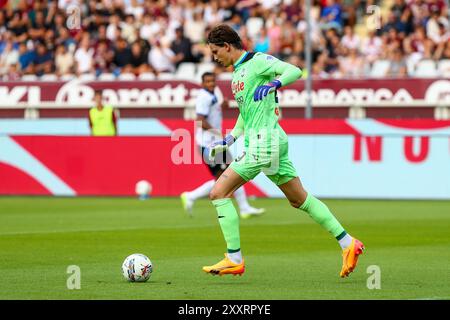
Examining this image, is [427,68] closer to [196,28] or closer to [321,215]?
[196,28]

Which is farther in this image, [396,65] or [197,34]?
[197,34]

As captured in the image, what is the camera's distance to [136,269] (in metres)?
10.7

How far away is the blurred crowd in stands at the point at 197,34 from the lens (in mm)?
27312

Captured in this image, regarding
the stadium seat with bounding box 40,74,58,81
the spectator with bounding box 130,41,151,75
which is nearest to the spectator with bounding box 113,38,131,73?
the spectator with bounding box 130,41,151,75

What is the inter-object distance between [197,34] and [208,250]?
16.9 m

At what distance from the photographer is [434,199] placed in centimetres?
2258

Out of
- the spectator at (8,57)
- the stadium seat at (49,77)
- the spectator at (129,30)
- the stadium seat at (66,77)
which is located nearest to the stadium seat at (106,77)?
the stadium seat at (66,77)

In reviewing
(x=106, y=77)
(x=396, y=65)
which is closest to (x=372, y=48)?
(x=396, y=65)

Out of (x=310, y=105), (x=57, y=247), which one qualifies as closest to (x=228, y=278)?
(x=57, y=247)

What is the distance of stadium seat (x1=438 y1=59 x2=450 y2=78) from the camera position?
2559cm

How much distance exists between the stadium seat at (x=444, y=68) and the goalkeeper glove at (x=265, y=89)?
15.5m

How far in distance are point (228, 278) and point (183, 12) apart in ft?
67.0

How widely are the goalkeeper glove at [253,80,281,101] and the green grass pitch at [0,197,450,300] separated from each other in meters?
1.78
